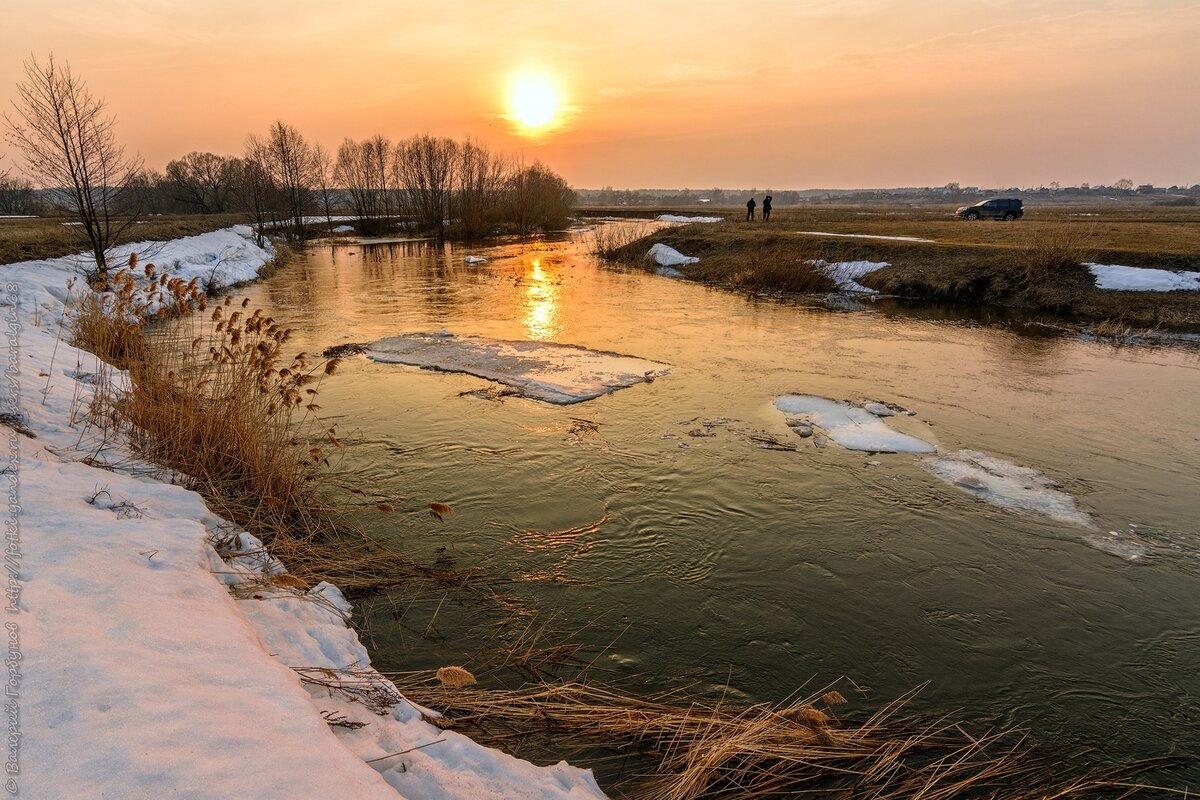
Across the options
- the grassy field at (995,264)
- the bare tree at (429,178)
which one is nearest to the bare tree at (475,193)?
the bare tree at (429,178)

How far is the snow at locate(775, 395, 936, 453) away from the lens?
758cm

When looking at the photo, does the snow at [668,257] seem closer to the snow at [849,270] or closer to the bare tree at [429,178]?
the snow at [849,270]

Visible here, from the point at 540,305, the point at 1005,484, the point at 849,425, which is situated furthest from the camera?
the point at 540,305

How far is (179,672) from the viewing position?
2592 mm

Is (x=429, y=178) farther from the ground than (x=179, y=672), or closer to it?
farther from the ground

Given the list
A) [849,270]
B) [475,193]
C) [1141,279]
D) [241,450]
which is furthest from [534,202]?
[241,450]

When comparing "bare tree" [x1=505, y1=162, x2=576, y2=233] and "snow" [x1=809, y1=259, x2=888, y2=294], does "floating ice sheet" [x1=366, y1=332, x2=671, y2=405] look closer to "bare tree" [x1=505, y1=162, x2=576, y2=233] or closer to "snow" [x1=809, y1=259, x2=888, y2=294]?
"snow" [x1=809, y1=259, x2=888, y2=294]

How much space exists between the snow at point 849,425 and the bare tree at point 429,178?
1788 inches

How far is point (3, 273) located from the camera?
12.8 metres

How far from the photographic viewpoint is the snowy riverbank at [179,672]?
6.81 ft

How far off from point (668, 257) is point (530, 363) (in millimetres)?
17795

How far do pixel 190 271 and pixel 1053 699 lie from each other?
23385 millimetres

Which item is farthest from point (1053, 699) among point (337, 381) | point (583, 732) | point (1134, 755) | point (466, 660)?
point (337, 381)

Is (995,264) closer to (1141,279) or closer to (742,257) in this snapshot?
(1141,279)
